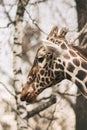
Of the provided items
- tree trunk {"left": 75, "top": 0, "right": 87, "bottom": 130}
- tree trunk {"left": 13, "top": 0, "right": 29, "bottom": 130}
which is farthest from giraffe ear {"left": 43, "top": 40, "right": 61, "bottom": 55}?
tree trunk {"left": 75, "top": 0, "right": 87, "bottom": 130}

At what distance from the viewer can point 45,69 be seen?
199 inches

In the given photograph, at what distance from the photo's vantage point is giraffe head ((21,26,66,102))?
494cm

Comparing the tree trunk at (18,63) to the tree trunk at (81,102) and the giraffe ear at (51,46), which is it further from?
the giraffe ear at (51,46)

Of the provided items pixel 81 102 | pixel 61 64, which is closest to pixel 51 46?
pixel 61 64

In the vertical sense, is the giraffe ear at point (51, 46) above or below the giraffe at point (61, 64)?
above

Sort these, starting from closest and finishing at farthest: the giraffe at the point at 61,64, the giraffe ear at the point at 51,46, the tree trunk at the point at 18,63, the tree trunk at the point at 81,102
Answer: the giraffe ear at the point at 51,46 → the giraffe at the point at 61,64 → the tree trunk at the point at 18,63 → the tree trunk at the point at 81,102

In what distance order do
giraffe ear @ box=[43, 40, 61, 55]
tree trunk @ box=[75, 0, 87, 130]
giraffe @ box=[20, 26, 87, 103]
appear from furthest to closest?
tree trunk @ box=[75, 0, 87, 130]
giraffe @ box=[20, 26, 87, 103]
giraffe ear @ box=[43, 40, 61, 55]

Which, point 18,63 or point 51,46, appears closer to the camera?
point 51,46

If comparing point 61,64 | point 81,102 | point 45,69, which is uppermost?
point 61,64

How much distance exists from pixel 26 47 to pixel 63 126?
211cm

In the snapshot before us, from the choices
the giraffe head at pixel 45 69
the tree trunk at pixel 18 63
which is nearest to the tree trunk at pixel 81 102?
the tree trunk at pixel 18 63

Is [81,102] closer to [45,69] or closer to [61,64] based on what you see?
[45,69]

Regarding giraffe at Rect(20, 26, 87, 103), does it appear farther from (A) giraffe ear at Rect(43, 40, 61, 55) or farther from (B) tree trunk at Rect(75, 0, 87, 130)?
(B) tree trunk at Rect(75, 0, 87, 130)

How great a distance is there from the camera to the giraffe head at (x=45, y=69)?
4938 millimetres
